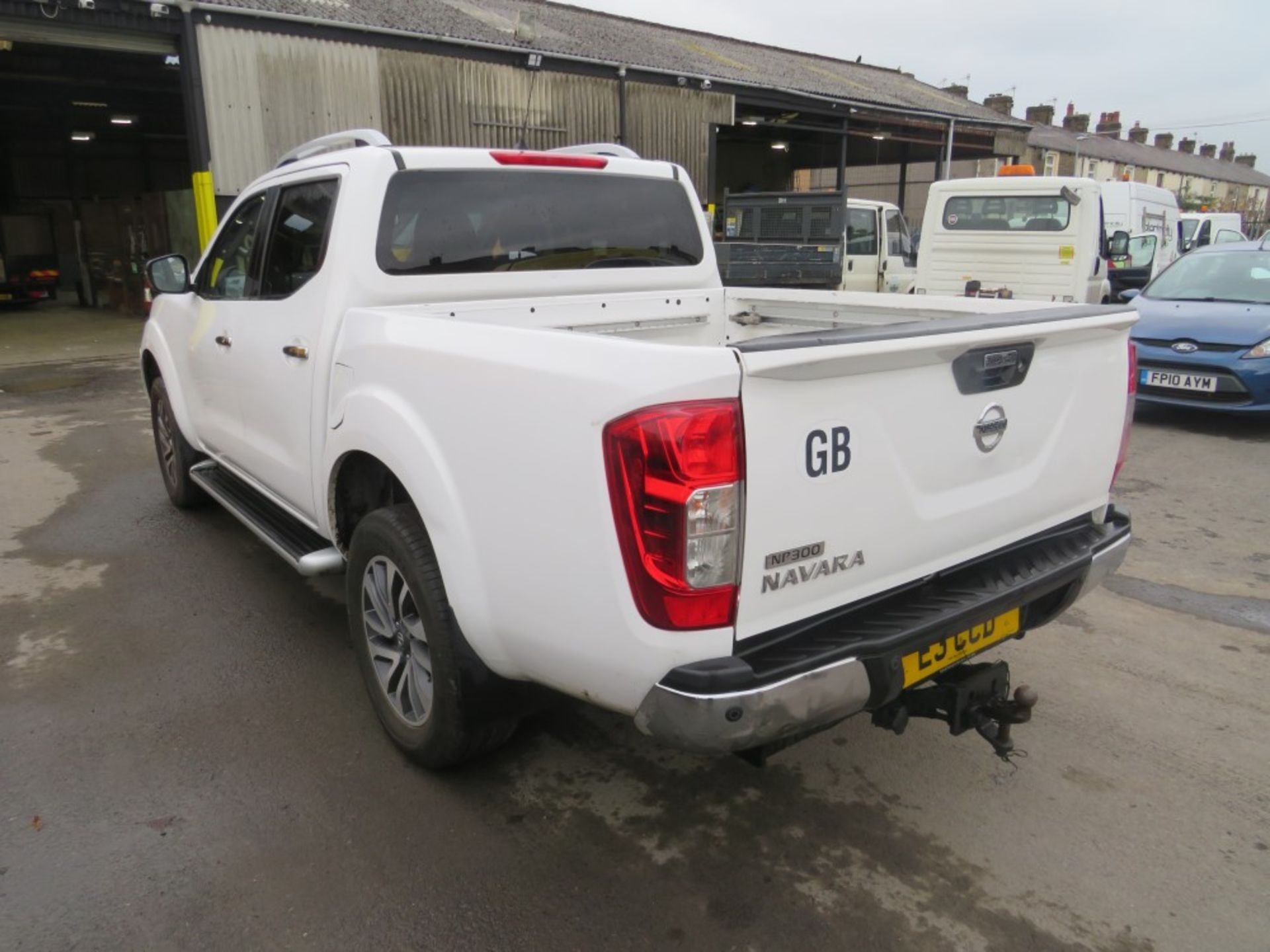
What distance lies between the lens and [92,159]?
27.5 metres

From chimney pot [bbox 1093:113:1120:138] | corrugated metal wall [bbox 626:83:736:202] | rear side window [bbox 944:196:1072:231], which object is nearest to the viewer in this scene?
rear side window [bbox 944:196:1072:231]

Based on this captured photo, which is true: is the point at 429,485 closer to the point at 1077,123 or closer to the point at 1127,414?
the point at 1127,414

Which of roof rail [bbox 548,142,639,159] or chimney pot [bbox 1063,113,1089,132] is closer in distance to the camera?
roof rail [bbox 548,142,639,159]

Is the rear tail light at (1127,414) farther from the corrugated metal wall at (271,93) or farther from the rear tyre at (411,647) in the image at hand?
the corrugated metal wall at (271,93)

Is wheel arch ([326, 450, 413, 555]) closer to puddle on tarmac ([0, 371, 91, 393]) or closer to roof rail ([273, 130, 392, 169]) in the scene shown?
roof rail ([273, 130, 392, 169])

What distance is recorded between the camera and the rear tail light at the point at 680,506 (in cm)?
190

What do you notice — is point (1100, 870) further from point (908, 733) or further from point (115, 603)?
point (115, 603)

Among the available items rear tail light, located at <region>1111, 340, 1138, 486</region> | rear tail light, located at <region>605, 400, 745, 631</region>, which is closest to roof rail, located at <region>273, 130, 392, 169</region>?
rear tail light, located at <region>605, 400, 745, 631</region>

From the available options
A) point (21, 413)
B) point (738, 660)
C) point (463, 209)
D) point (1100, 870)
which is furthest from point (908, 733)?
point (21, 413)

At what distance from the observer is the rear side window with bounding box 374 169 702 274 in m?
3.33

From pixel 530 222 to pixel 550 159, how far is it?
0.28 metres

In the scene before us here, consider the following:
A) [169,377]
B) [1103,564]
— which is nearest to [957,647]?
[1103,564]

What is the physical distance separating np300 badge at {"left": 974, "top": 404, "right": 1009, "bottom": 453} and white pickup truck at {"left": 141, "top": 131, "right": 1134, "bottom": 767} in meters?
0.01

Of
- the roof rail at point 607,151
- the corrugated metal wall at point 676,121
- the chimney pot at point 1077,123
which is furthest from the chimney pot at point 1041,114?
the roof rail at point 607,151
